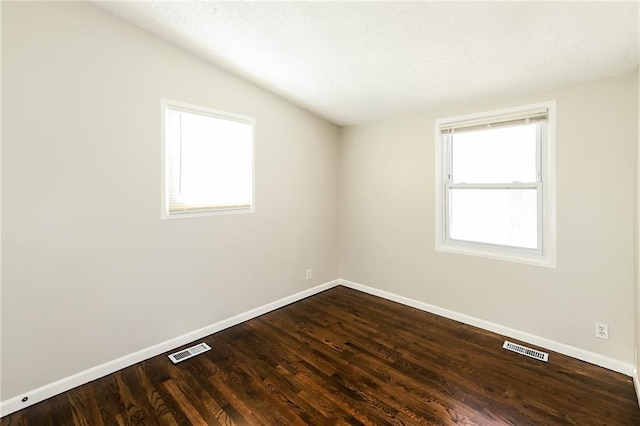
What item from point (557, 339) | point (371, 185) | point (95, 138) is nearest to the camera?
point (95, 138)

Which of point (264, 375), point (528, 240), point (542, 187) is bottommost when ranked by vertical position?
point (264, 375)

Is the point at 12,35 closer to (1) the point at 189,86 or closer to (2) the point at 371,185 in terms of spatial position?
(1) the point at 189,86

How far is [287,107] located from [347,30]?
4.92 ft

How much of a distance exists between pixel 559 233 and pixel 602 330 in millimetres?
776

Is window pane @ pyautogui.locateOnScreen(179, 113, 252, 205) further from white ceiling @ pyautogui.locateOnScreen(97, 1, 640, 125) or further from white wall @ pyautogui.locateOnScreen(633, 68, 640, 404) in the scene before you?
white wall @ pyautogui.locateOnScreen(633, 68, 640, 404)

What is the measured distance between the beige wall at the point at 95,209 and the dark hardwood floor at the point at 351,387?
13.0 inches

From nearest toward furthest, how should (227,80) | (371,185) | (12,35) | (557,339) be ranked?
(12,35) → (557,339) → (227,80) → (371,185)

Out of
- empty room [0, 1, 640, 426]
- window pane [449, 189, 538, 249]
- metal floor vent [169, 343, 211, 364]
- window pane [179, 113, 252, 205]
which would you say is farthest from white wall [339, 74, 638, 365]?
metal floor vent [169, 343, 211, 364]

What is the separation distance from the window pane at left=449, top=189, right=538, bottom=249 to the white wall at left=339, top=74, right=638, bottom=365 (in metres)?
0.22

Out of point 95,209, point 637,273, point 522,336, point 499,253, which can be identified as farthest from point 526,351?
point 95,209

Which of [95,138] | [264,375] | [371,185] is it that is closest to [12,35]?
[95,138]

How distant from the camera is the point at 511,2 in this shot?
158cm

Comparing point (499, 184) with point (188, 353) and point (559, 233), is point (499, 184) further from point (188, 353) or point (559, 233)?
point (188, 353)

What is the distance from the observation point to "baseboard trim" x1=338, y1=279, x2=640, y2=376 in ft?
7.18
